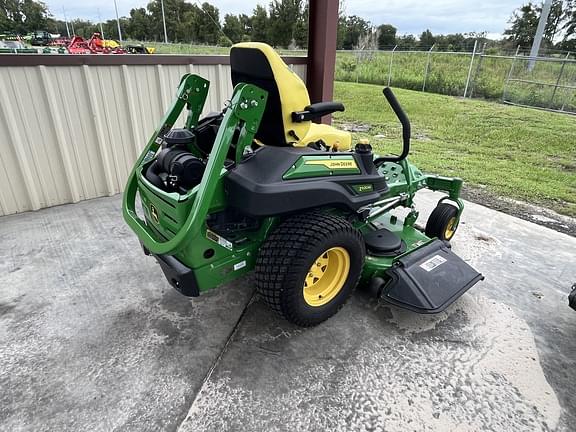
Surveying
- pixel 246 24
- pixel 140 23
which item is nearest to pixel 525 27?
pixel 246 24

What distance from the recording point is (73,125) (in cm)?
367

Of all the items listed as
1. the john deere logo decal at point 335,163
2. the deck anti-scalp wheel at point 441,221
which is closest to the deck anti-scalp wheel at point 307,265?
the john deere logo decal at point 335,163

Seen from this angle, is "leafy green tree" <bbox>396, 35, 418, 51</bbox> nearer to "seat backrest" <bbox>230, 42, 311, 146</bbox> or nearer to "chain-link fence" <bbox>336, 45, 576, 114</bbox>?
"chain-link fence" <bbox>336, 45, 576, 114</bbox>

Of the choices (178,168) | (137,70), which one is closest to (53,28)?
(137,70)

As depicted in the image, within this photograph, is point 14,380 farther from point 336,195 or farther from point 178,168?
point 336,195

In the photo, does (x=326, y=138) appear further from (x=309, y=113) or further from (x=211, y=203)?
(x=211, y=203)

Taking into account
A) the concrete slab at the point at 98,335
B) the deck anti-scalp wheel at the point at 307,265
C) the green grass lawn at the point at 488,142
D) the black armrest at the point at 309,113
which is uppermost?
the black armrest at the point at 309,113

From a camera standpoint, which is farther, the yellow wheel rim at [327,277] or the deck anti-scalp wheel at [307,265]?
the yellow wheel rim at [327,277]

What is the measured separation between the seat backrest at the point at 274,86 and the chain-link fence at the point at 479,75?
9.83 metres

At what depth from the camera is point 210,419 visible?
1644 mm

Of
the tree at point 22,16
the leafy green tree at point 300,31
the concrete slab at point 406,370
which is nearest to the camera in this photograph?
the concrete slab at point 406,370

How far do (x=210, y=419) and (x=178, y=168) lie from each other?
3.97 feet

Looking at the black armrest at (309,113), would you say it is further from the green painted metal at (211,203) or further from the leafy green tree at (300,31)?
the leafy green tree at (300,31)

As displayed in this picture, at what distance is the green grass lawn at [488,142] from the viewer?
4719 mm
